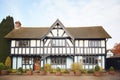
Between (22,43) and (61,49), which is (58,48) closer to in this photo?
(61,49)

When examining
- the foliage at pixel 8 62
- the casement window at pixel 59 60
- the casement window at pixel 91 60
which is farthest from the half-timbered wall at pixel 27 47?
the casement window at pixel 91 60

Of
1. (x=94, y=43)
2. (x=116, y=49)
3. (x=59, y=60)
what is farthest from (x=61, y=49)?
(x=116, y=49)

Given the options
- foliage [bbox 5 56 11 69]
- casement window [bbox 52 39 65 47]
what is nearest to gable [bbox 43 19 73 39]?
casement window [bbox 52 39 65 47]

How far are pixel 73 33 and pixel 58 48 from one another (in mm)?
4352

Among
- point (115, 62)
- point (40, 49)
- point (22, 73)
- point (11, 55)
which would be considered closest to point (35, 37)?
point (40, 49)

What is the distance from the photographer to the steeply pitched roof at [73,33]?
112ft

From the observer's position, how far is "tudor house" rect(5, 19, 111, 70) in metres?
33.4

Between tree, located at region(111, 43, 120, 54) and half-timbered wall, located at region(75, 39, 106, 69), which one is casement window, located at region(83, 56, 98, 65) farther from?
tree, located at region(111, 43, 120, 54)

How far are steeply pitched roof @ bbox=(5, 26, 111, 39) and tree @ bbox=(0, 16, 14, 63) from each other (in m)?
1.26

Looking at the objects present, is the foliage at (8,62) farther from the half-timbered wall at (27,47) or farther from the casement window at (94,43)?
the casement window at (94,43)

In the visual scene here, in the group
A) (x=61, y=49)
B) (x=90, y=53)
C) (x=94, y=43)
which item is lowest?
(x=90, y=53)

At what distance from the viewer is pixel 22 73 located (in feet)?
94.3

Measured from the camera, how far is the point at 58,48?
33.4 meters

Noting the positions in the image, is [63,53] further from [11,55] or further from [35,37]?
[11,55]
